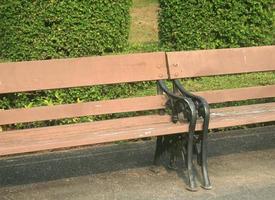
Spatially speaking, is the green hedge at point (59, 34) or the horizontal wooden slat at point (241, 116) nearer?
the horizontal wooden slat at point (241, 116)

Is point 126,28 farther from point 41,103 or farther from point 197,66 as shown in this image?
point 197,66

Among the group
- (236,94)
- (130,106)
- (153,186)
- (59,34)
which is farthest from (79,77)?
(59,34)

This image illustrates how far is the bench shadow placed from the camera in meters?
5.19

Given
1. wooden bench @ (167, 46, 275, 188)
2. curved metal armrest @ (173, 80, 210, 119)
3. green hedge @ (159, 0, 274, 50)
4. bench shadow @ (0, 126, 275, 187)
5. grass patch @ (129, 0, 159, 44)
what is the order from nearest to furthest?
curved metal armrest @ (173, 80, 210, 119)
wooden bench @ (167, 46, 275, 188)
bench shadow @ (0, 126, 275, 187)
green hedge @ (159, 0, 274, 50)
grass patch @ (129, 0, 159, 44)

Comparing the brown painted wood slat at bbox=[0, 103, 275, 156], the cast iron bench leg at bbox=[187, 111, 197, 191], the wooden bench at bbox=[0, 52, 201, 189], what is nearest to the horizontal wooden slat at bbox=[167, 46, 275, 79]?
the wooden bench at bbox=[0, 52, 201, 189]

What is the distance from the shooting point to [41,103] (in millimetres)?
6656

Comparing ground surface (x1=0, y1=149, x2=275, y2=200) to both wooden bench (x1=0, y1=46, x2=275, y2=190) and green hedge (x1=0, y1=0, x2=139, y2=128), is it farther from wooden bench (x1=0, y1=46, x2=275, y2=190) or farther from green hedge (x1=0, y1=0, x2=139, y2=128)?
green hedge (x1=0, y1=0, x2=139, y2=128)

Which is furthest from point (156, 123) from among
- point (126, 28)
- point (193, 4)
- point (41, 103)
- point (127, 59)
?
point (193, 4)

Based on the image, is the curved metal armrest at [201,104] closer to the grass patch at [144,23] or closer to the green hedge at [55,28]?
the green hedge at [55,28]

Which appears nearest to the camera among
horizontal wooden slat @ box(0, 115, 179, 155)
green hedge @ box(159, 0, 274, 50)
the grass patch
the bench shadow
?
horizontal wooden slat @ box(0, 115, 179, 155)

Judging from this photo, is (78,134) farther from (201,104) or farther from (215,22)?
(215,22)

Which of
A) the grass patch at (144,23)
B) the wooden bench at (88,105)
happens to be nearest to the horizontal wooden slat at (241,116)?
the wooden bench at (88,105)

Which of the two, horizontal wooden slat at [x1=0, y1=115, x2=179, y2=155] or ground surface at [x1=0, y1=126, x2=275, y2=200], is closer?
horizontal wooden slat at [x1=0, y1=115, x2=179, y2=155]

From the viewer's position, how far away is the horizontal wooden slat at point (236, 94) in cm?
535
